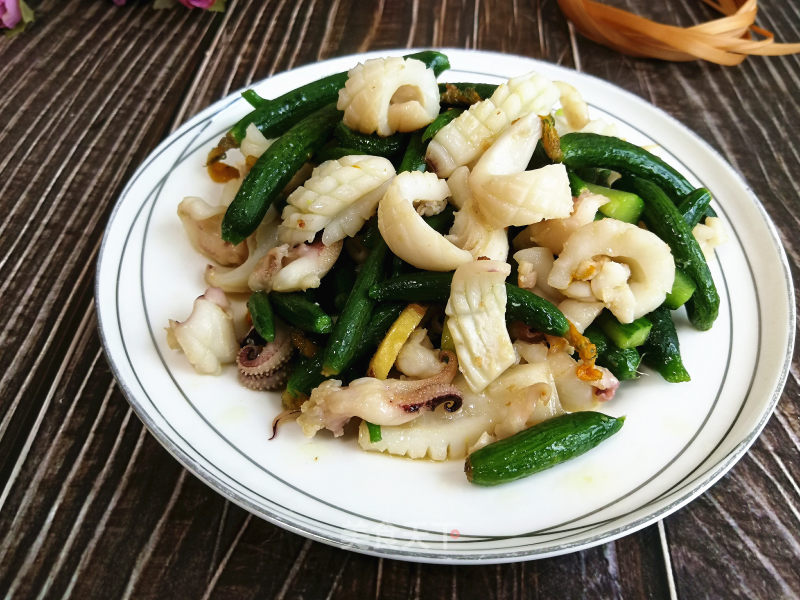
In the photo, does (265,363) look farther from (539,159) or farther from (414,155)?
(539,159)

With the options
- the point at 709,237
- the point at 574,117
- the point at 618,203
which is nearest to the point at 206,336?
→ the point at 618,203

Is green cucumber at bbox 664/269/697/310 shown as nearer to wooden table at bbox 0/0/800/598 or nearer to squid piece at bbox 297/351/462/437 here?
wooden table at bbox 0/0/800/598

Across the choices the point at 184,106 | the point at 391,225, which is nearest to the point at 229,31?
the point at 184,106

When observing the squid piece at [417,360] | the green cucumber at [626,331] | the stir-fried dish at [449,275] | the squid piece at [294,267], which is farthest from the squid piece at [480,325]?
the squid piece at [294,267]

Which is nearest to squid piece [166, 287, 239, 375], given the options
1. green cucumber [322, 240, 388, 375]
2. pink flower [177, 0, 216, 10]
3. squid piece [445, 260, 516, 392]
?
green cucumber [322, 240, 388, 375]

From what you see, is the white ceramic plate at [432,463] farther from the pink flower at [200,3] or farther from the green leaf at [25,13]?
the green leaf at [25,13]

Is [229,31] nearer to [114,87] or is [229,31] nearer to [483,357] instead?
[114,87]
